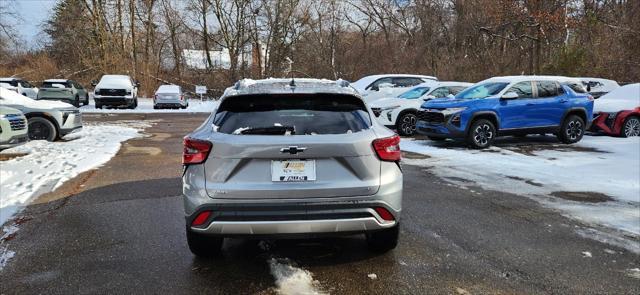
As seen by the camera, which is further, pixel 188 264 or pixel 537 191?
pixel 537 191

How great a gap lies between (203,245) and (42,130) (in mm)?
10211

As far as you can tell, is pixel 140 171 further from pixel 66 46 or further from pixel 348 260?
pixel 66 46

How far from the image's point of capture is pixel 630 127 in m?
13.9

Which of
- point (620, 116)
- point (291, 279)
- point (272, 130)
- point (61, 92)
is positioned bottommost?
point (291, 279)

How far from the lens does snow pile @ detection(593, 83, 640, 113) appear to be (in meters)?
14.1

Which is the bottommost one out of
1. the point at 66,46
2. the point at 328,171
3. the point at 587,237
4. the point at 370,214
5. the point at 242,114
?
the point at 587,237

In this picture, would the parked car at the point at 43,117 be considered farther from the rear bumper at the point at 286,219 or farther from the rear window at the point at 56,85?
the rear window at the point at 56,85

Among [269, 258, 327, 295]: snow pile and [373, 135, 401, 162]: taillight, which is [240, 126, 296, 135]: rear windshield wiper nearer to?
[373, 135, 401, 162]: taillight

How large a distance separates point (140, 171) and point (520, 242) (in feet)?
21.6

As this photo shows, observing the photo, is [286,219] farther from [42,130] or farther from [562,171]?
[42,130]

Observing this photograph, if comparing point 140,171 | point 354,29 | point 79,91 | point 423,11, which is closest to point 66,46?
point 79,91

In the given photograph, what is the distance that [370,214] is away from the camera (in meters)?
3.84

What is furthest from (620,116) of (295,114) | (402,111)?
(295,114)

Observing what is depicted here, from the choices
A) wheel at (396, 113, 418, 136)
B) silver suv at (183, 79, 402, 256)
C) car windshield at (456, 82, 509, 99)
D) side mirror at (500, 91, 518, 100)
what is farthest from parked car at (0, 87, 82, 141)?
side mirror at (500, 91, 518, 100)
